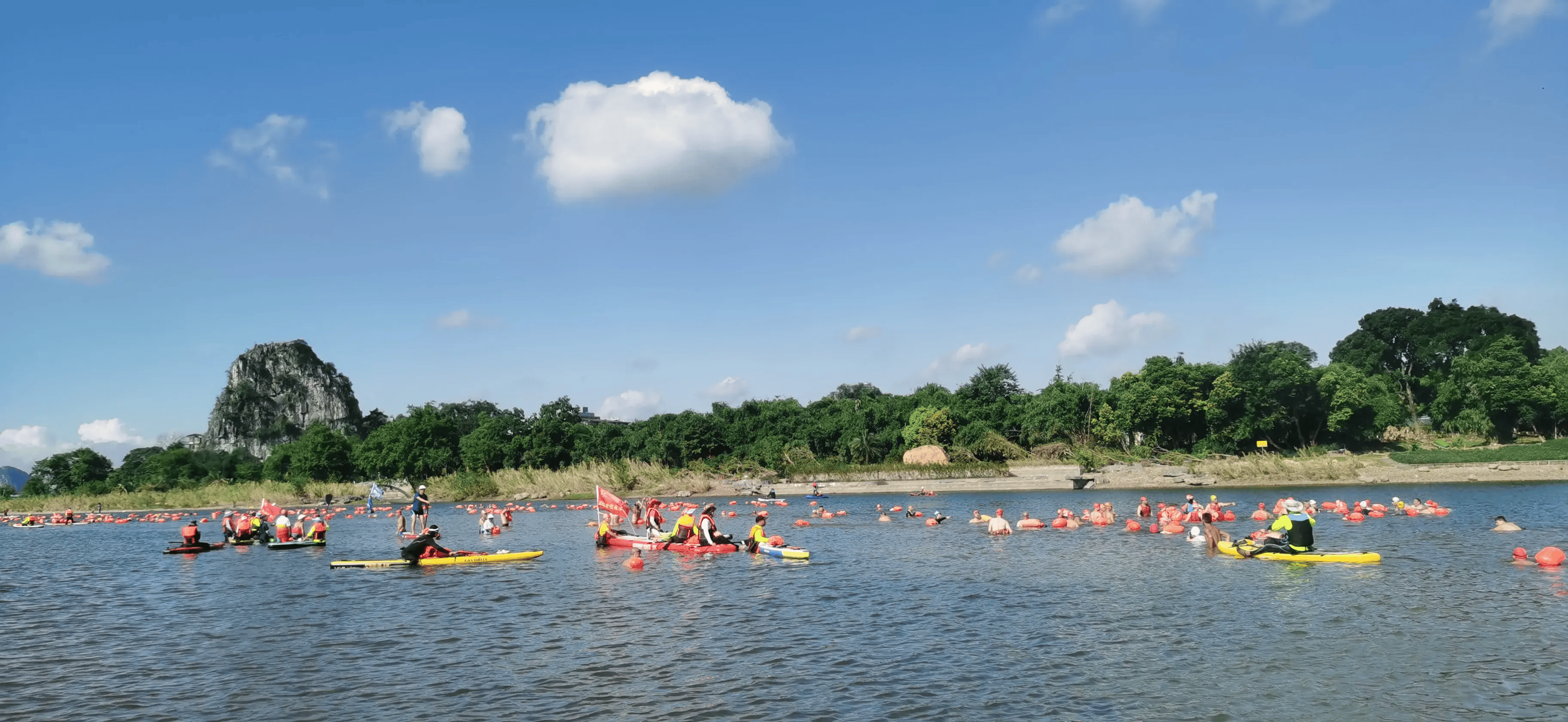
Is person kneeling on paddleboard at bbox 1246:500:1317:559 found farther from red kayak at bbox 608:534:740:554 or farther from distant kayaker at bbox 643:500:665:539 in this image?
distant kayaker at bbox 643:500:665:539

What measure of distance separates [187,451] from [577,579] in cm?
14048

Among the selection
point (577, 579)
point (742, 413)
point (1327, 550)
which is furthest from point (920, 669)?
point (742, 413)

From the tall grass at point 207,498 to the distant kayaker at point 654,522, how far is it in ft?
245

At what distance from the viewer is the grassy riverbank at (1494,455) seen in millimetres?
68750

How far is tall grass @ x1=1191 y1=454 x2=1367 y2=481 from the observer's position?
67562 mm

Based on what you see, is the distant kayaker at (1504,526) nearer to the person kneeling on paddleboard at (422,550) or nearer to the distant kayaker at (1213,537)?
the distant kayaker at (1213,537)

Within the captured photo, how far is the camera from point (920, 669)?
1677 cm

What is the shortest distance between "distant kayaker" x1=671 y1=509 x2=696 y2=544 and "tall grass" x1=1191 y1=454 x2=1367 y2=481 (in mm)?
49662

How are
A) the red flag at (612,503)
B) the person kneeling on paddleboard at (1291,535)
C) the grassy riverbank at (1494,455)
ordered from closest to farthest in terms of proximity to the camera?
the person kneeling on paddleboard at (1291,535) → the red flag at (612,503) → the grassy riverbank at (1494,455)

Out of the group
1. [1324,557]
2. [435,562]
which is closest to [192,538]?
[435,562]

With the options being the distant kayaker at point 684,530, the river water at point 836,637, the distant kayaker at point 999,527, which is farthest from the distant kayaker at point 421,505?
the distant kayaker at point 999,527

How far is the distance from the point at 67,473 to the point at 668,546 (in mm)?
139435

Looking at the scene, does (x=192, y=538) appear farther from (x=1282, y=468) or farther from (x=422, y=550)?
(x=1282, y=468)

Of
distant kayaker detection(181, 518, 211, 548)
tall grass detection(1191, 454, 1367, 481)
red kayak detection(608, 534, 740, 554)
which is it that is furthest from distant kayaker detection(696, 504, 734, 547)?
tall grass detection(1191, 454, 1367, 481)
